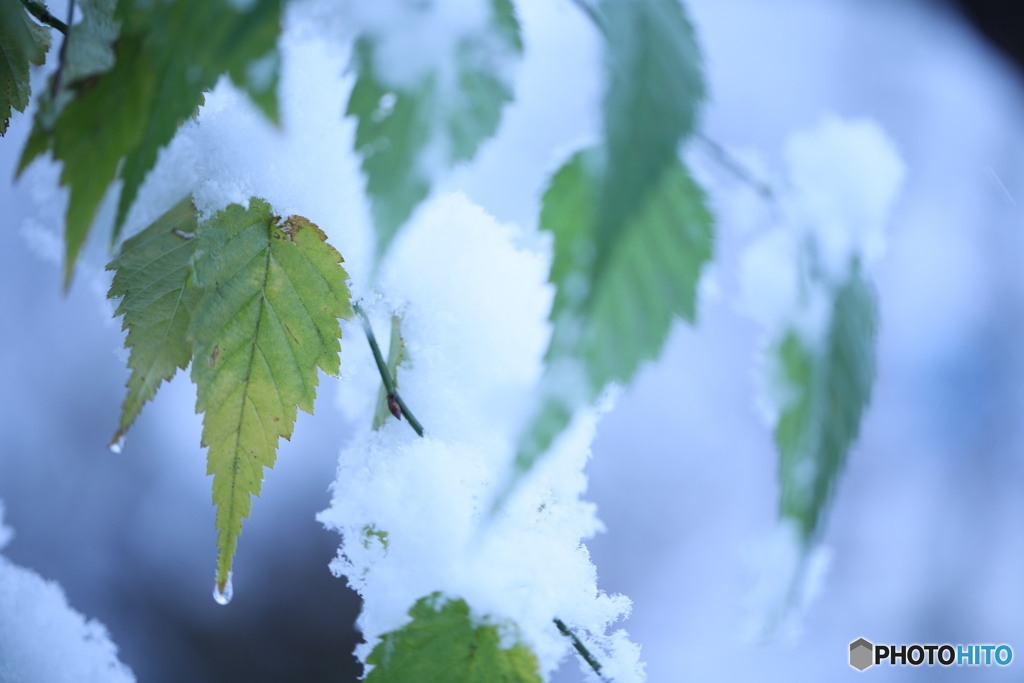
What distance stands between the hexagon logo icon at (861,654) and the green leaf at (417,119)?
0.77 meters

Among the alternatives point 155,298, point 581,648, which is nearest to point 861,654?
point 581,648

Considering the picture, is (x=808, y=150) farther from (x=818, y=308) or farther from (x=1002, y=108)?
(x=1002, y=108)

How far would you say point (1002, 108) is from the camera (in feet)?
2.78

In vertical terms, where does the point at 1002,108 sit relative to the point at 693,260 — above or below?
above

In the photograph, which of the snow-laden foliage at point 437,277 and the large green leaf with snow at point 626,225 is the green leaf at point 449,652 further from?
the large green leaf with snow at point 626,225

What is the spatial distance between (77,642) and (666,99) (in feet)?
1.02

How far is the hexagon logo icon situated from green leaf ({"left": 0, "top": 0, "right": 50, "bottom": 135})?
0.78 meters

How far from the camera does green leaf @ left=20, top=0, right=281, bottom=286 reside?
0.09 metres

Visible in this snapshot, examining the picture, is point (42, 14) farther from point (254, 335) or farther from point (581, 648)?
point (581, 648)

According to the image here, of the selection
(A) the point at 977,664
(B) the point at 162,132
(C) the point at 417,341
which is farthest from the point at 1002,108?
(B) the point at 162,132

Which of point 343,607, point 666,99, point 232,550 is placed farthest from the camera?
point 343,607

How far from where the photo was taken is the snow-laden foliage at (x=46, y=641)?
0.27 meters

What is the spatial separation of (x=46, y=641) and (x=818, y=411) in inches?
12.2

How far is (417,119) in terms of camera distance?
0.29 ft
